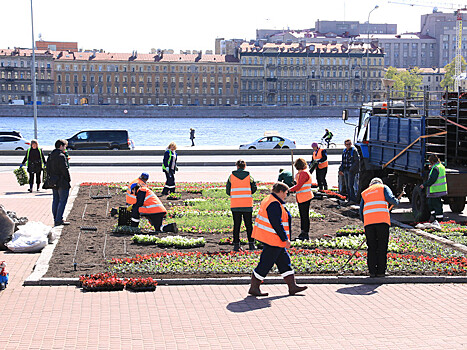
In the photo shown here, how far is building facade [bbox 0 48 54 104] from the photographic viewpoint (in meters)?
152

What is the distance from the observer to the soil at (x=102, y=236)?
1116 cm

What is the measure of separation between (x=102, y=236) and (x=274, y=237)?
524cm

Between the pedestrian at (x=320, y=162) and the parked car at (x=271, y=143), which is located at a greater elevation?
the pedestrian at (x=320, y=162)

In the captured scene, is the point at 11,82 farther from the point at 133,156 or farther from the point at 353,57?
the point at 133,156

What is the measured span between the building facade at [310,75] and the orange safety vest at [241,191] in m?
147

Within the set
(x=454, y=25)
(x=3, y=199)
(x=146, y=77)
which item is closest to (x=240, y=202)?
(x=3, y=199)

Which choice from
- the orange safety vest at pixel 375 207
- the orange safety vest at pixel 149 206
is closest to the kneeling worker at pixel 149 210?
the orange safety vest at pixel 149 206

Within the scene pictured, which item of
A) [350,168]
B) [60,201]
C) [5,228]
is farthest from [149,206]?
[350,168]

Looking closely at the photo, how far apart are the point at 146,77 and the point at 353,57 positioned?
149ft

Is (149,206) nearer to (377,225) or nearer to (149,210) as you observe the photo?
(149,210)

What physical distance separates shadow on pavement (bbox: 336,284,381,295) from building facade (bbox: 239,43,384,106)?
14973 cm

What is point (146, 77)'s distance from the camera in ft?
506

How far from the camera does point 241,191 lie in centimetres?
1244

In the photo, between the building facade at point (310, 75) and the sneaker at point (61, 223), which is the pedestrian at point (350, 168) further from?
the building facade at point (310, 75)
